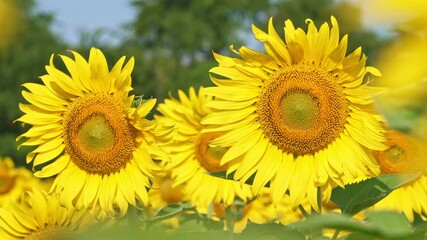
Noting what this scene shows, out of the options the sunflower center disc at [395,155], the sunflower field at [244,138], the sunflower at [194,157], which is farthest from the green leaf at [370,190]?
the sunflower at [194,157]

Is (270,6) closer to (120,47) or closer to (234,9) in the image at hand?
(234,9)

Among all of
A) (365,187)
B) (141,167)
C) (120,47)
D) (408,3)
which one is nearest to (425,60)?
(408,3)

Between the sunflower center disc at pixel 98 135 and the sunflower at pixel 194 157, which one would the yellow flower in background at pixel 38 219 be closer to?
the sunflower center disc at pixel 98 135

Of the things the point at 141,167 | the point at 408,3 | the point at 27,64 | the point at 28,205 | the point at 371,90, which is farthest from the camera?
the point at 27,64

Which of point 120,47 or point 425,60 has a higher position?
point 120,47

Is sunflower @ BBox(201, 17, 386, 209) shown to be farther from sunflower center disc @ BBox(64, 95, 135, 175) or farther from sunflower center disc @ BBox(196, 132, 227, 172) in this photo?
sunflower center disc @ BBox(196, 132, 227, 172)
